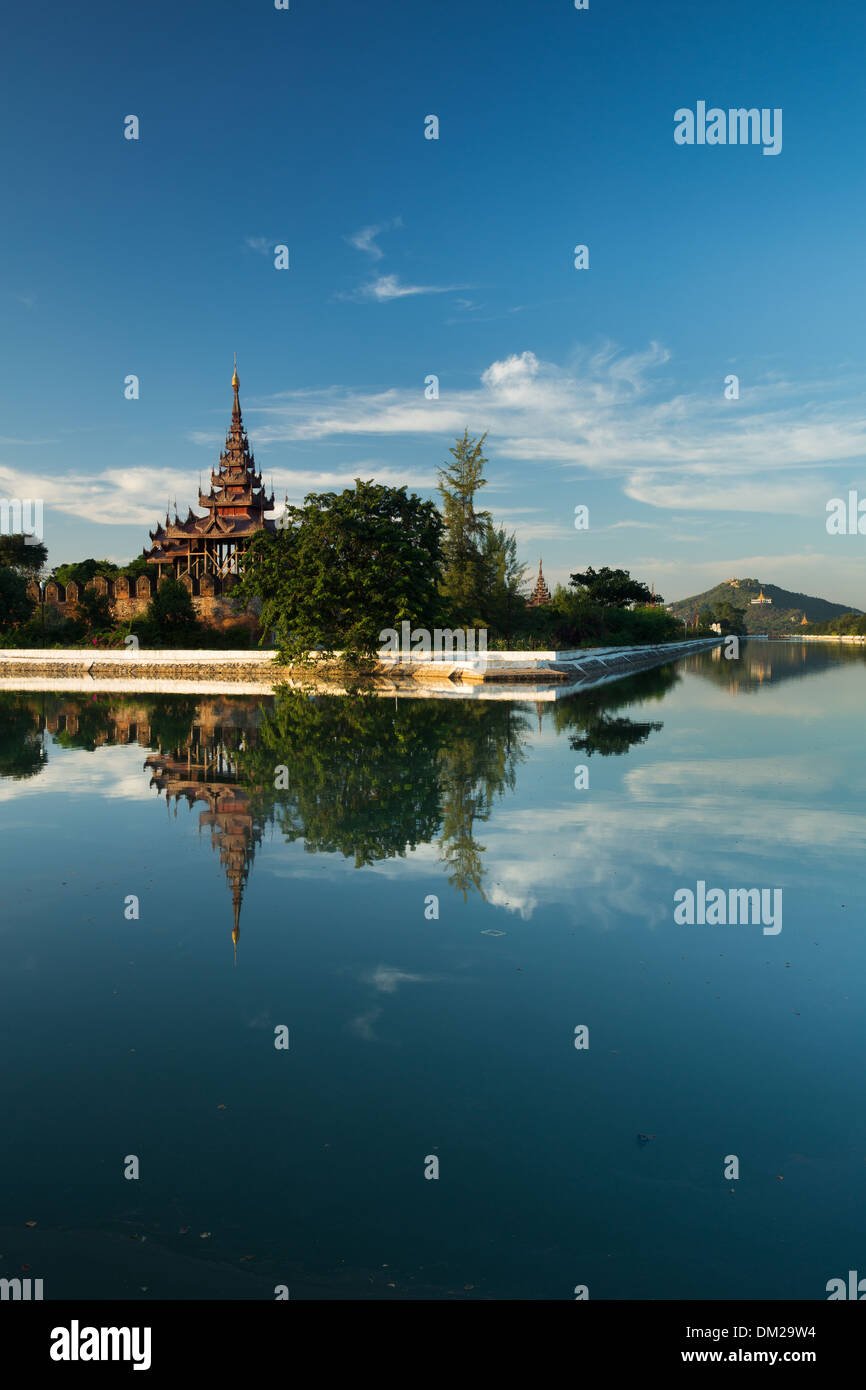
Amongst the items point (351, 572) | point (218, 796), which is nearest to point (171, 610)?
point (351, 572)

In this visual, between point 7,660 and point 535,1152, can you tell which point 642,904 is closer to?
point 535,1152

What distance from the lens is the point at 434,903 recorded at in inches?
318

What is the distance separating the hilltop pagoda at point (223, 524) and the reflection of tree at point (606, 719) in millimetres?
36550

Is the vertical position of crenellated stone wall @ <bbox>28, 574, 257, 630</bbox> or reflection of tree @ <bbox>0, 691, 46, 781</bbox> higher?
crenellated stone wall @ <bbox>28, 574, 257, 630</bbox>

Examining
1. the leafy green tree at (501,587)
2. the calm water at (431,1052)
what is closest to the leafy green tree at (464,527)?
the leafy green tree at (501,587)

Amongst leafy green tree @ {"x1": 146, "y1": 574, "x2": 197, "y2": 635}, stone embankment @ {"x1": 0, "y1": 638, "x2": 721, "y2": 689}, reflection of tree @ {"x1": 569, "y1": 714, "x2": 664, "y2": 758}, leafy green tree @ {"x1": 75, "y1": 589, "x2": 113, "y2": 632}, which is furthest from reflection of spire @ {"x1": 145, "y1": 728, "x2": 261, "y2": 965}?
leafy green tree @ {"x1": 75, "y1": 589, "x2": 113, "y2": 632}

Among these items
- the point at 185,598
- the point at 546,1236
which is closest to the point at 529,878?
the point at 546,1236

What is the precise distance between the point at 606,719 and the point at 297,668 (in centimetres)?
2065

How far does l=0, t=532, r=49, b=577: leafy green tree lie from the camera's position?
254 ft

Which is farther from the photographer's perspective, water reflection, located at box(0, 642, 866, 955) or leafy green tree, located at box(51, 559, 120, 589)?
leafy green tree, located at box(51, 559, 120, 589)

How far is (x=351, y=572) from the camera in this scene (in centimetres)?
3609

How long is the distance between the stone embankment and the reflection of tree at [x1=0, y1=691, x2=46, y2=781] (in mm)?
13210

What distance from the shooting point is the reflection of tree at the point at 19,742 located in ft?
53.9

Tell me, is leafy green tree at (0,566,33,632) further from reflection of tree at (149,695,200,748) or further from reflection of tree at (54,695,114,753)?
reflection of tree at (54,695,114,753)
